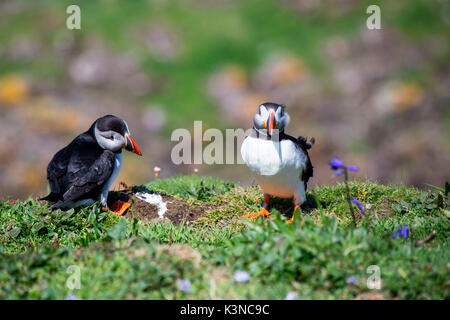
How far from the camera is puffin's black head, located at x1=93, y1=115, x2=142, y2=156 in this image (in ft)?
18.6

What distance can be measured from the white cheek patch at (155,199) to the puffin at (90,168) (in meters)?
0.24

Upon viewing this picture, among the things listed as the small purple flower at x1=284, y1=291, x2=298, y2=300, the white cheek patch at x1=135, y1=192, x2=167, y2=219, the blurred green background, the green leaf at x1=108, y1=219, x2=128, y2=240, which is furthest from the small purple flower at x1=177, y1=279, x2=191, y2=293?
the blurred green background

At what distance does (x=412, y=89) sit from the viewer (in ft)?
36.4

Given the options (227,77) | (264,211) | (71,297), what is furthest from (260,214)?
(227,77)

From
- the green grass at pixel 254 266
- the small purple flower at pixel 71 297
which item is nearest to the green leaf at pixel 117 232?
the green grass at pixel 254 266

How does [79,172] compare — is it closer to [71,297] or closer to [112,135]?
[112,135]

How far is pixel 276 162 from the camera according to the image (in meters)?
5.18

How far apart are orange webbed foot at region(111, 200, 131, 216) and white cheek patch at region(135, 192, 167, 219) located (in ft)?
0.77

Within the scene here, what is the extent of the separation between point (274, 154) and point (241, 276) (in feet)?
5.85

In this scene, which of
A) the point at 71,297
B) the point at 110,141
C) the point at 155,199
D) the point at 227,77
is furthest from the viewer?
the point at 227,77

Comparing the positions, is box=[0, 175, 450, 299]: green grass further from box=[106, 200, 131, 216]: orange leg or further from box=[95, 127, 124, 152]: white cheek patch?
box=[95, 127, 124, 152]: white cheek patch

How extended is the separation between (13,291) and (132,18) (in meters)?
10.4

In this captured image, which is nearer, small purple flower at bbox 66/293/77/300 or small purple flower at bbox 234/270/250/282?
small purple flower at bbox 66/293/77/300
